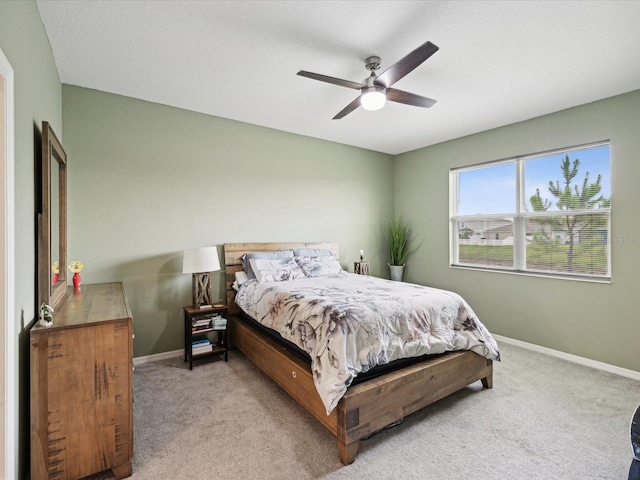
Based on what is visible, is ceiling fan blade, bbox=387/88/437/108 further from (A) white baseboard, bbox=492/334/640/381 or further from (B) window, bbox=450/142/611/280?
(A) white baseboard, bbox=492/334/640/381

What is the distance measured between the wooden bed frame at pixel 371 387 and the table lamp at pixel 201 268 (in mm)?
699

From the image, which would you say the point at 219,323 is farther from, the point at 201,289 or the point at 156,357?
the point at 156,357

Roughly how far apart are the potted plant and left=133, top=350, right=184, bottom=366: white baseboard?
3188mm

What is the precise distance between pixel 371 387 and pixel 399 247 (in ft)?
10.8

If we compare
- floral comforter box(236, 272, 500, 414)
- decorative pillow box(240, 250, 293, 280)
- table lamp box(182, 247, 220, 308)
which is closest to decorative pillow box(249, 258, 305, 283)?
decorative pillow box(240, 250, 293, 280)

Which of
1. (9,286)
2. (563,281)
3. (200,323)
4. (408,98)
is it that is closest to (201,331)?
(200,323)

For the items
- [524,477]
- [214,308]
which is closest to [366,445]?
[524,477]

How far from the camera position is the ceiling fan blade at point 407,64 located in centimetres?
179

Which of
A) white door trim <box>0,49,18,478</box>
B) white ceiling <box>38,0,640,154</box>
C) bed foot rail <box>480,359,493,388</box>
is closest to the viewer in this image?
white door trim <box>0,49,18,478</box>

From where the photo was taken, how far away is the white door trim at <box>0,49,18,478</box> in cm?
128

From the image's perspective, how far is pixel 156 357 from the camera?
3.22 m

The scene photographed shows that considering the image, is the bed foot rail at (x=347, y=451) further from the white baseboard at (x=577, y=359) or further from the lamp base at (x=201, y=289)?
the white baseboard at (x=577, y=359)

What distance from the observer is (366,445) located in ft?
6.37

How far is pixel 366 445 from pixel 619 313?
2821 millimetres
